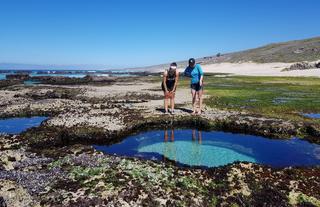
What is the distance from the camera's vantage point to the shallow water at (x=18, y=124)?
819 inches

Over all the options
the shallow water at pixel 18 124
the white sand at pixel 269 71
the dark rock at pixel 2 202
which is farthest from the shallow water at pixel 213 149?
the white sand at pixel 269 71

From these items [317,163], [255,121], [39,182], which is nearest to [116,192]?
[39,182]

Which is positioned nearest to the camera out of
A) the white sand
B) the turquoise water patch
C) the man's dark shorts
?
the turquoise water patch

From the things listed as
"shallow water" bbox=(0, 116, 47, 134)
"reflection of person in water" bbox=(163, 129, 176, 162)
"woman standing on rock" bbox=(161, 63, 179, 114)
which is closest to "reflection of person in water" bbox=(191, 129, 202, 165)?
"reflection of person in water" bbox=(163, 129, 176, 162)

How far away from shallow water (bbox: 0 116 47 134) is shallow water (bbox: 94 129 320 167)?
721 centimetres

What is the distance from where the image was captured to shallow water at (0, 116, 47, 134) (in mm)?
20797

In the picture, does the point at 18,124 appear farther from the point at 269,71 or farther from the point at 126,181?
the point at 269,71

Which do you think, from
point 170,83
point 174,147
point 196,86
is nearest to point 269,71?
point 196,86

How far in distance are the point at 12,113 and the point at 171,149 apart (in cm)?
1461

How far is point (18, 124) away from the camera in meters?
22.5

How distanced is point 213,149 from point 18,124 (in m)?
13.7

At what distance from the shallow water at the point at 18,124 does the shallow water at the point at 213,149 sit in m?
7.21

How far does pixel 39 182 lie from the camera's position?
1088 cm

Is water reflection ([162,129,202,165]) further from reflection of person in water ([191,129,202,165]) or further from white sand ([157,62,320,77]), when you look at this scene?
white sand ([157,62,320,77])
